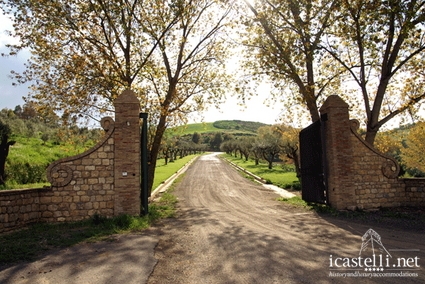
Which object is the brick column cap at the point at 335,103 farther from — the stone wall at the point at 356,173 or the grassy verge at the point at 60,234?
the grassy verge at the point at 60,234

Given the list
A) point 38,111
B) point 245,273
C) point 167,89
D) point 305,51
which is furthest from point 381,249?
point 38,111

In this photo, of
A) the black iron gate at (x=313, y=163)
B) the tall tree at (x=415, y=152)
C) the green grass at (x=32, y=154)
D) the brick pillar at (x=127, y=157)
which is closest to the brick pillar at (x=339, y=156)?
the black iron gate at (x=313, y=163)

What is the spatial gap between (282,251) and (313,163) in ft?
20.4

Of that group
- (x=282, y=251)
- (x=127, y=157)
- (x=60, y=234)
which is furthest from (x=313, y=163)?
(x=60, y=234)

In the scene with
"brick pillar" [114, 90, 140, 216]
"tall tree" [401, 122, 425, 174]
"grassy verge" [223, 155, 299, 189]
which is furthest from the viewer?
"tall tree" [401, 122, 425, 174]

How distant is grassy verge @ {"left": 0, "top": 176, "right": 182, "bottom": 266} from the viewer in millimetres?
5527

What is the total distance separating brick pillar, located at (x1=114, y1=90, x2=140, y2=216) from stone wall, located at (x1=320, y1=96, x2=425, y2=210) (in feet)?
20.0

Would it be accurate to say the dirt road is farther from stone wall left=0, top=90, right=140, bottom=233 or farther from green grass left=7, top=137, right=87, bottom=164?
green grass left=7, top=137, right=87, bottom=164

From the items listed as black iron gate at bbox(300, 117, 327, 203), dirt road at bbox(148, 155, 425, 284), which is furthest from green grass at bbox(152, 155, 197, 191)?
dirt road at bbox(148, 155, 425, 284)

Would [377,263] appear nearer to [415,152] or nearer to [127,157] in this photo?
[127,157]

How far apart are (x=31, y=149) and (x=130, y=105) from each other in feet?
81.8

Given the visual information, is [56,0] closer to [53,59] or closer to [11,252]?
[53,59]

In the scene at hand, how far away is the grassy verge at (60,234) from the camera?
18.1 ft

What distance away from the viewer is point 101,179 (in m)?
8.74
